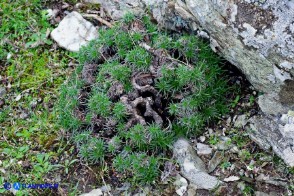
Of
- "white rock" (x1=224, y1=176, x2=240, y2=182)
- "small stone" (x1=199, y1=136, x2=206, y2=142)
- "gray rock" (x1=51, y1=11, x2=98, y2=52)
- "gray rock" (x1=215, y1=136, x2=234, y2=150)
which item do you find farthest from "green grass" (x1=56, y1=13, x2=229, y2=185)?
"gray rock" (x1=51, y1=11, x2=98, y2=52)

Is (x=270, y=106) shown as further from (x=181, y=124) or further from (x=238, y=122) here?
(x=181, y=124)

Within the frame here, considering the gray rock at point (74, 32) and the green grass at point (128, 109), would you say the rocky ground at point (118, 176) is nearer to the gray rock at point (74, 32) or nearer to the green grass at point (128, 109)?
the green grass at point (128, 109)

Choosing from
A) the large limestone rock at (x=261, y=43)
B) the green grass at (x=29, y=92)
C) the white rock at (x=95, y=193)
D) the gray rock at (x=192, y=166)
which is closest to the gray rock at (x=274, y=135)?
the large limestone rock at (x=261, y=43)

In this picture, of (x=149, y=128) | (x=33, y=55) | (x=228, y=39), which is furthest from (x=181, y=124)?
(x=33, y=55)

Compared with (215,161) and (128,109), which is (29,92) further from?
(215,161)

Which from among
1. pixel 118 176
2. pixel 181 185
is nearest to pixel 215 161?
pixel 181 185

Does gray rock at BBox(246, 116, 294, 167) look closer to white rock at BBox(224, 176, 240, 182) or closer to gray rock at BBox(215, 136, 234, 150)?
gray rock at BBox(215, 136, 234, 150)
